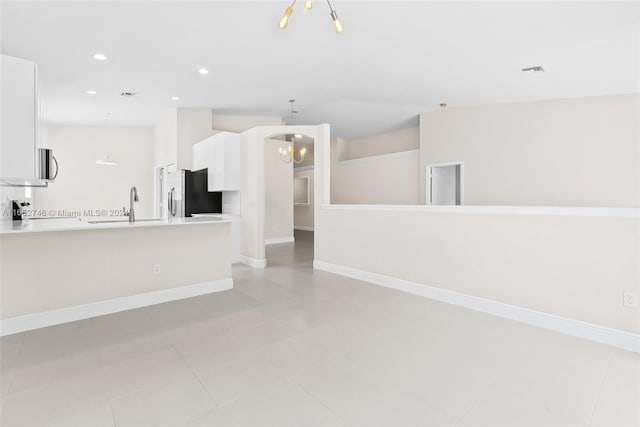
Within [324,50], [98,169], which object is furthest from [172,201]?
[324,50]

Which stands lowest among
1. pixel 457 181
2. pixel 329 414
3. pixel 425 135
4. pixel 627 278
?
pixel 329 414

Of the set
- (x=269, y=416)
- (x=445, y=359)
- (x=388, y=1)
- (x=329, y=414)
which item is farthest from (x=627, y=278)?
(x=388, y=1)

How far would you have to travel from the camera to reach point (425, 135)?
716 cm

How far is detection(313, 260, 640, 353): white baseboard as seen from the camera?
7.93ft

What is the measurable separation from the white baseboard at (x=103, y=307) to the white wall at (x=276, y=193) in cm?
422

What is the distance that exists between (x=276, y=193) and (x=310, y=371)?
640 centimetres

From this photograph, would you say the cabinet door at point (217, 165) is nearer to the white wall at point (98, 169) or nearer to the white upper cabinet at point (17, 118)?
the white upper cabinet at point (17, 118)

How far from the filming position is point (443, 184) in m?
7.37

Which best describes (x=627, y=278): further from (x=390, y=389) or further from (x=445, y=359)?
(x=390, y=389)

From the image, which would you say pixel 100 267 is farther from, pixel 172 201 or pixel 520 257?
pixel 520 257

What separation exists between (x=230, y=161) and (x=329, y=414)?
4.62 m

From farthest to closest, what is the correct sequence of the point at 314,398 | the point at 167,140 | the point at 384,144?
1. the point at 384,144
2. the point at 167,140
3. the point at 314,398

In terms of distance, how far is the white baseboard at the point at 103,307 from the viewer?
2645 millimetres

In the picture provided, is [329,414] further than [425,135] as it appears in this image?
No
